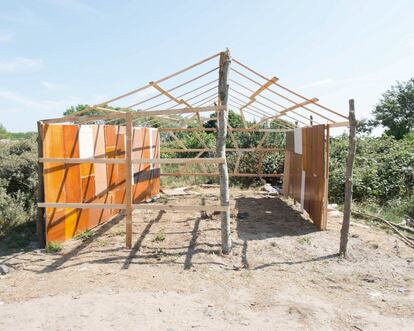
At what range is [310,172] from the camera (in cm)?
762

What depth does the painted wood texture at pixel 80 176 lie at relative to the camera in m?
6.04

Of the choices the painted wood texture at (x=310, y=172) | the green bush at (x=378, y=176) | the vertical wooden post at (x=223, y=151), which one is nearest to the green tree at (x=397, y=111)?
the green bush at (x=378, y=176)

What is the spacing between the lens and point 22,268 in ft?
17.1

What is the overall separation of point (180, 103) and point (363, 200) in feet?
20.8

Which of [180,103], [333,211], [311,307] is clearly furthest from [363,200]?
[311,307]

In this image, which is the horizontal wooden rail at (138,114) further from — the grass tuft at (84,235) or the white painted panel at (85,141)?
the grass tuft at (84,235)

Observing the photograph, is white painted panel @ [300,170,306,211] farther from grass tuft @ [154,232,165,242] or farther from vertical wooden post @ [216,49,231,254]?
grass tuft @ [154,232,165,242]

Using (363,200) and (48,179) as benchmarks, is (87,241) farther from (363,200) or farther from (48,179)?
(363,200)

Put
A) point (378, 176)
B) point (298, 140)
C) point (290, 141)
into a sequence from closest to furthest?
point (298, 140) → point (290, 141) → point (378, 176)

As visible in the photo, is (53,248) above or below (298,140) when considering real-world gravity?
below

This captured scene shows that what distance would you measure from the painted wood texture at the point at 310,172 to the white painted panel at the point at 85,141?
4406 mm

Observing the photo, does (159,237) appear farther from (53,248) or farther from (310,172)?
(310,172)

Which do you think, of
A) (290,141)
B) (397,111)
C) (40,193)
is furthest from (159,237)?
(397,111)

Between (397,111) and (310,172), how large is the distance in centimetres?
2111
